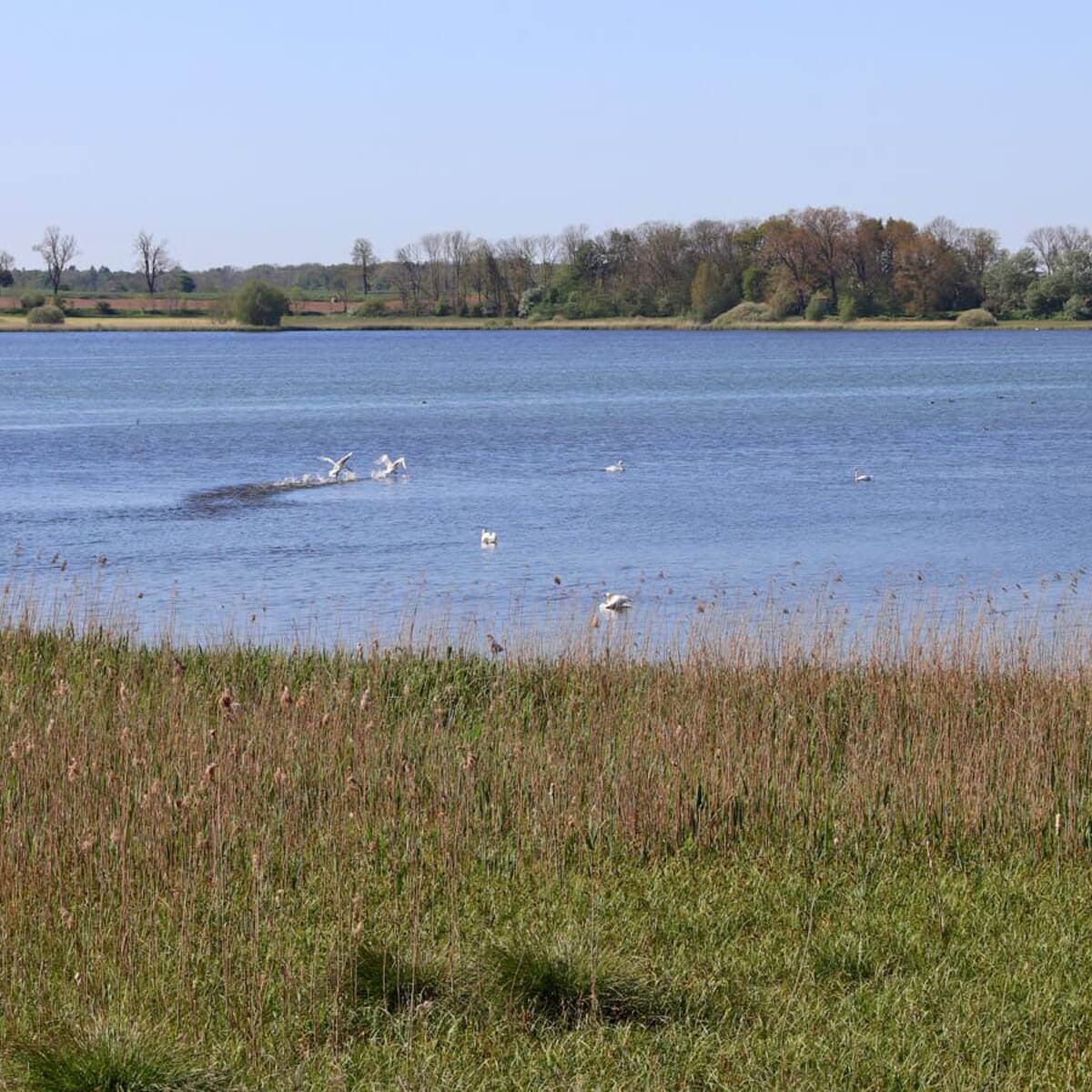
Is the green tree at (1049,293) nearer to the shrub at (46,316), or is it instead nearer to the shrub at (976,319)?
the shrub at (976,319)

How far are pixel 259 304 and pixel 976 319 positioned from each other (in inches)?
3045

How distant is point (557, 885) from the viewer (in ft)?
26.1

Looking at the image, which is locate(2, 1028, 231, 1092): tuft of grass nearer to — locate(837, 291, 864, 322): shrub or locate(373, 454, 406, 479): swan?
locate(373, 454, 406, 479): swan

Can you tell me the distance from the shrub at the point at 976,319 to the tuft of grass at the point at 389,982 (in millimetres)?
171009

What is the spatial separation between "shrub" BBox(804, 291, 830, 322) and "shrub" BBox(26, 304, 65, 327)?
280 ft

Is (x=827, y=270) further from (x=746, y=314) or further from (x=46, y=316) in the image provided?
(x=46, y=316)

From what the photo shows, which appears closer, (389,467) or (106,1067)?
(106,1067)

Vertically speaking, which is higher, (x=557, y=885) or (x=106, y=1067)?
(x=106, y=1067)

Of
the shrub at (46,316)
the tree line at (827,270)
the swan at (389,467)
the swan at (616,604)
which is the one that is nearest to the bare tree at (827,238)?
the tree line at (827,270)

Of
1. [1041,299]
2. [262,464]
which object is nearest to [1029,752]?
[262,464]

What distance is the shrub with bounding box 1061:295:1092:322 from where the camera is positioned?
549 feet

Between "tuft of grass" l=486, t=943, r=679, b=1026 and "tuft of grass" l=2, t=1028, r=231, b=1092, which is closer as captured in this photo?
"tuft of grass" l=2, t=1028, r=231, b=1092

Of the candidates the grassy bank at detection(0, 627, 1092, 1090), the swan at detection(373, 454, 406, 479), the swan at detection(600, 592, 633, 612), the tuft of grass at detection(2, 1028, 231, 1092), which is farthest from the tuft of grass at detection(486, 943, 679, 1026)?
the swan at detection(373, 454, 406, 479)

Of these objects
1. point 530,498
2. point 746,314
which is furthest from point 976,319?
point 530,498
